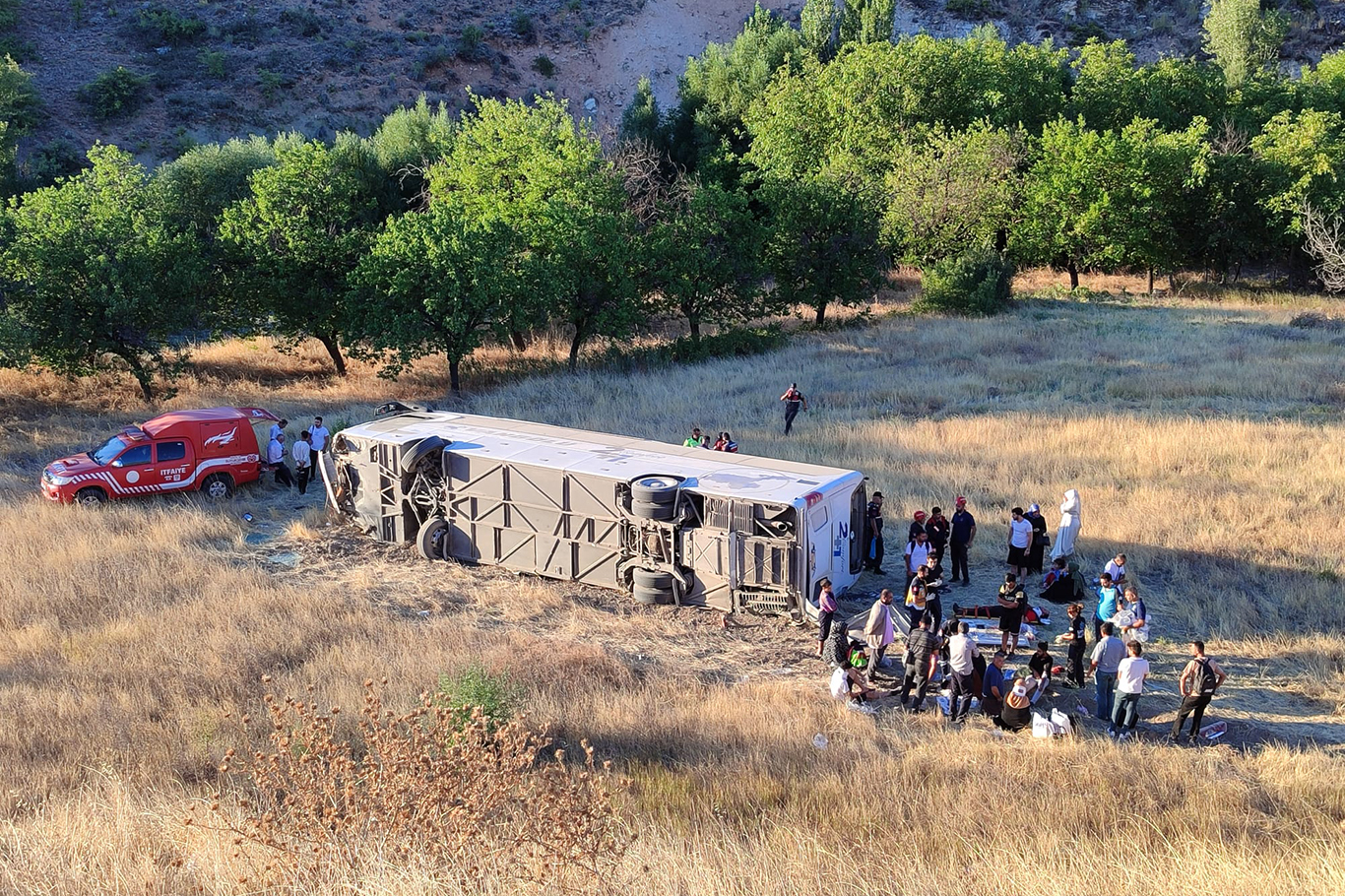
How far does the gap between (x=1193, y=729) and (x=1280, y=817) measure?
6.37 ft

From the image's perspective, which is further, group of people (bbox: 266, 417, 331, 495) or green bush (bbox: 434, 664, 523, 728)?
group of people (bbox: 266, 417, 331, 495)

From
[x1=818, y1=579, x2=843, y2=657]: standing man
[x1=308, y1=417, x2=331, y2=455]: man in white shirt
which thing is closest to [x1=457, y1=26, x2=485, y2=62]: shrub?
[x1=308, y1=417, x2=331, y2=455]: man in white shirt

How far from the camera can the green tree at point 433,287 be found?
27938mm

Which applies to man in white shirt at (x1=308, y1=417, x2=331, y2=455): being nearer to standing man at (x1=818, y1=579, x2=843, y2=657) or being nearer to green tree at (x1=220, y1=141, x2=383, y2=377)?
green tree at (x1=220, y1=141, x2=383, y2=377)

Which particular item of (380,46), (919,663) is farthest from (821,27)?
(919,663)

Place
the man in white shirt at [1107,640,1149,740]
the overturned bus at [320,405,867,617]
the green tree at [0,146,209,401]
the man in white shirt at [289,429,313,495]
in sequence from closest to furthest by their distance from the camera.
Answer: the man in white shirt at [1107,640,1149,740] < the overturned bus at [320,405,867,617] < the man in white shirt at [289,429,313,495] < the green tree at [0,146,209,401]

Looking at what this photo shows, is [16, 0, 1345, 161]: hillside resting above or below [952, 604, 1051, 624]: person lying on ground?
above

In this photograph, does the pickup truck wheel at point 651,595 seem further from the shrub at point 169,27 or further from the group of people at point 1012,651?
the shrub at point 169,27

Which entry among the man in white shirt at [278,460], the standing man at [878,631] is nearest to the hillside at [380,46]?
the man in white shirt at [278,460]

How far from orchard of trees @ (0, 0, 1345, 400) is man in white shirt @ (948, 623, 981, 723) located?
2010 cm

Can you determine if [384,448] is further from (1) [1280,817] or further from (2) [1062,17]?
(2) [1062,17]

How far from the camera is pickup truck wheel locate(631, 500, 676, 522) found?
1348 cm

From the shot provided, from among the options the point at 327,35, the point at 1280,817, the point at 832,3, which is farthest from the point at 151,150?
the point at 1280,817

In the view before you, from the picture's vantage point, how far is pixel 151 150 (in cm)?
4997
